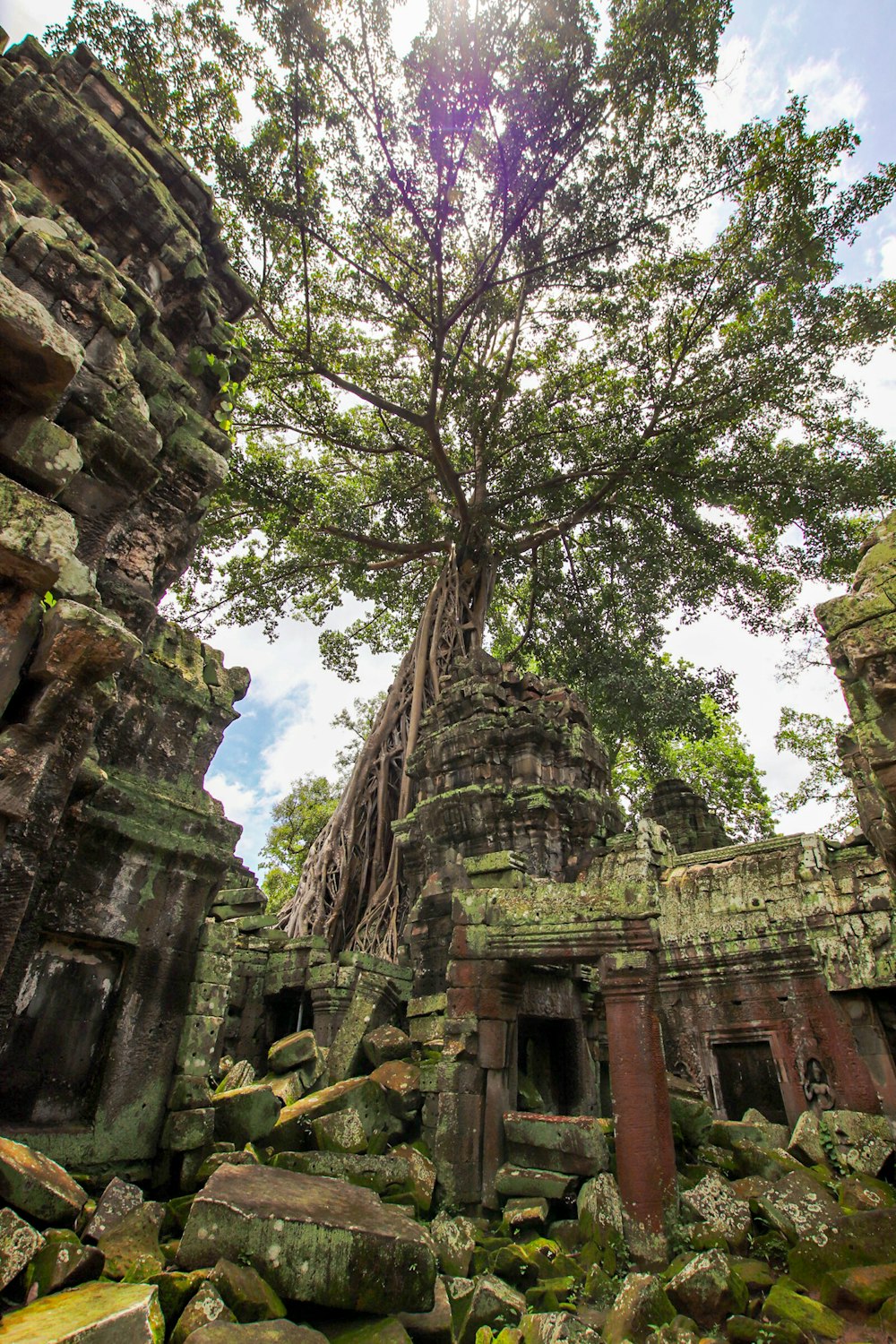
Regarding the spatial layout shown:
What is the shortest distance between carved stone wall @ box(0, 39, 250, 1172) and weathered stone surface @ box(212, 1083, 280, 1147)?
20.6 inches

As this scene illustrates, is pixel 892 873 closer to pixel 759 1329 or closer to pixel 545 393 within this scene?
pixel 759 1329

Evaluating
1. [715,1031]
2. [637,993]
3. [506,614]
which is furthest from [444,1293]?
[506,614]

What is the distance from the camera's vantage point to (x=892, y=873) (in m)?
2.71

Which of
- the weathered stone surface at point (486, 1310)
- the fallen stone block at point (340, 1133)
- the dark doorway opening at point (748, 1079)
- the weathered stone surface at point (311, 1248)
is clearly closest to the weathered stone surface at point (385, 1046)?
the fallen stone block at point (340, 1133)

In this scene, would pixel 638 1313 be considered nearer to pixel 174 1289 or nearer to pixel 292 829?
pixel 174 1289

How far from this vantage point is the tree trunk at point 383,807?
10633mm

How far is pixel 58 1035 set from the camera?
3639mm

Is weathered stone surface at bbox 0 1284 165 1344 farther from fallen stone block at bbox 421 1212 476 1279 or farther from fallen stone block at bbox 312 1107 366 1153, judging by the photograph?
fallen stone block at bbox 312 1107 366 1153

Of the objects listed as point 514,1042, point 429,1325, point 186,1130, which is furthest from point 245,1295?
point 514,1042

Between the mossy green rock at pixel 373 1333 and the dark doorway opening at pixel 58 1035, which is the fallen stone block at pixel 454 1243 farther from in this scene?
the dark doorway opening at pixel 58 1035

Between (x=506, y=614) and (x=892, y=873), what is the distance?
1789 centimetres

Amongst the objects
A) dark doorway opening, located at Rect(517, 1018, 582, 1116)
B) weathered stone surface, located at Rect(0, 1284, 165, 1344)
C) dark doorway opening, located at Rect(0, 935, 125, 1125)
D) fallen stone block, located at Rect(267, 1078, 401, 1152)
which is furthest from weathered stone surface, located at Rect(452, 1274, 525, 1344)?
dark doorway opening, located at Rect(517, 1018, 582, 1116)

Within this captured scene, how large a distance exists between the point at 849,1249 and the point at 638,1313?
1203 millimetres

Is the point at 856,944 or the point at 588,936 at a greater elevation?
the point at 856,944
